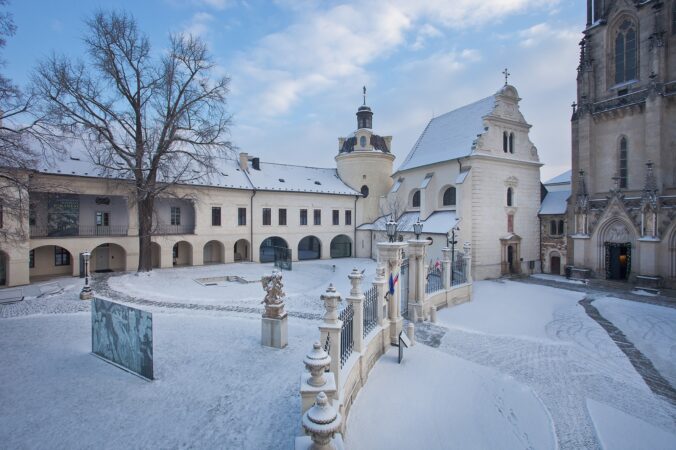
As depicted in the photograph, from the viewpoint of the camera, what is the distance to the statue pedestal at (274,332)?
30.1 feet

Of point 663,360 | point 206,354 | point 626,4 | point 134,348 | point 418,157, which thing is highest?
point 626,4

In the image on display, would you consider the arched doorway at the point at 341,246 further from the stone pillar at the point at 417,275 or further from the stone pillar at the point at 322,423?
the stone pillar at the point at 322,423

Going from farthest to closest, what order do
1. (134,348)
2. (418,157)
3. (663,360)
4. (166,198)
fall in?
(418,157), (166,198), (663,360), (134,348)

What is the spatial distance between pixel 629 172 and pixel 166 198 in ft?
104

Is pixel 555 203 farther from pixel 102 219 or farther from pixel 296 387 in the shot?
pixel 102 219

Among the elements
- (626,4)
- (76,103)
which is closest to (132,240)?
(76,103)

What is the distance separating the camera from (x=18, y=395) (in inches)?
258

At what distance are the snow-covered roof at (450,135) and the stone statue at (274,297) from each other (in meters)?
20.2

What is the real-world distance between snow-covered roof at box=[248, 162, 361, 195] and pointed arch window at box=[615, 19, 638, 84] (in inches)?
841

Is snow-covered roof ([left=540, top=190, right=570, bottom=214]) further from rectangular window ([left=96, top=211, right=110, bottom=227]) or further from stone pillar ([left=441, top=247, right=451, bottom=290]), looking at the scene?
rectangular window ([left=96, top=211, right=110, bottom=227])

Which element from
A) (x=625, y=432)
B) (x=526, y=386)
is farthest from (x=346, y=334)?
(x=625, y=432)

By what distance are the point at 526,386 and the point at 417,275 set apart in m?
5.66

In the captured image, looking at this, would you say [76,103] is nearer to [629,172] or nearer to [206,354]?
[206,354]

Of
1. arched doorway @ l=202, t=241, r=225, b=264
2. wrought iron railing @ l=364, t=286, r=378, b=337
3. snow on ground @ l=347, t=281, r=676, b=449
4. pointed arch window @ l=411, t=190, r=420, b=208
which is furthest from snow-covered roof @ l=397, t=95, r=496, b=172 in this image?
wrought iron railing @ l=364, t=286, r=378, b=337
